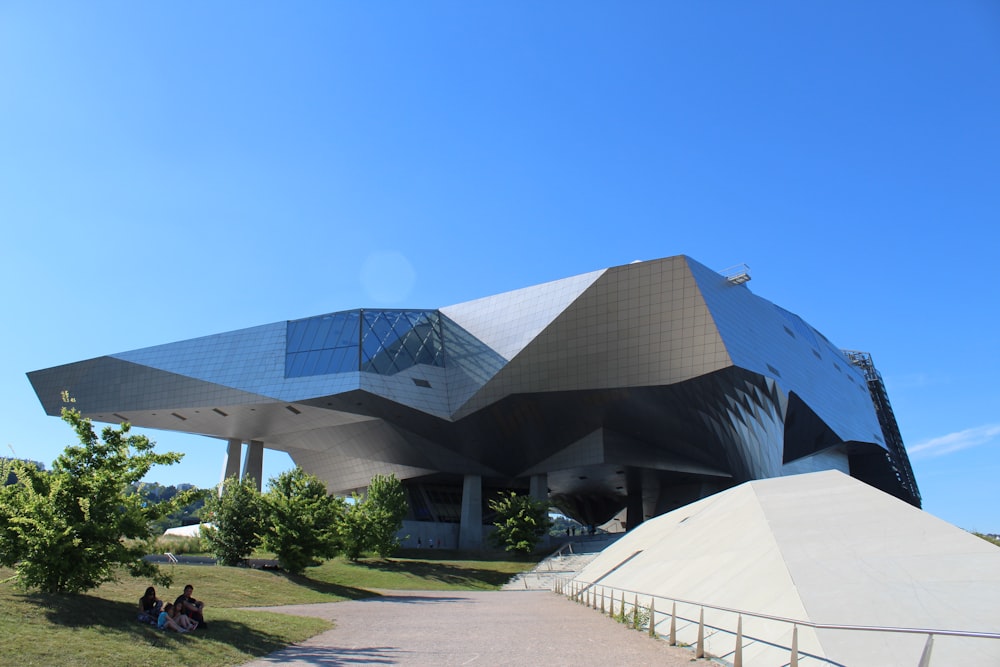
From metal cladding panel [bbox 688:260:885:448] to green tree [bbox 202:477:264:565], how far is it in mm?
27674

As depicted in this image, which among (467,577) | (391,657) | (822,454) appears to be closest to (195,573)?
(391,657)

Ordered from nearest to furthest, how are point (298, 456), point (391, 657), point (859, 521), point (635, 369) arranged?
point (391, 657)
point (859, 521)
point (635, 369)
point (298, 456)

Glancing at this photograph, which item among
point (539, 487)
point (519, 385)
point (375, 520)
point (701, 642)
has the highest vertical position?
point (519, 385)

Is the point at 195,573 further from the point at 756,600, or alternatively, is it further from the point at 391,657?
the point at 756,600

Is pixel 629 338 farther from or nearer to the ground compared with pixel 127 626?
farther from the ground

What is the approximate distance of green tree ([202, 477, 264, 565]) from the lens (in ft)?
101

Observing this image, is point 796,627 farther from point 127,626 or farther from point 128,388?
point 128,388

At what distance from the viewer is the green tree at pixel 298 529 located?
2878cm

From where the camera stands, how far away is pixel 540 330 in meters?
43.3

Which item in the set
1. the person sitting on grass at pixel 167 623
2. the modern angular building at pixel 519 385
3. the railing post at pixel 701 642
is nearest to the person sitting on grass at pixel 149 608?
the person sitting on grass at pixel 167 623

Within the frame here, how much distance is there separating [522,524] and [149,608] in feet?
118

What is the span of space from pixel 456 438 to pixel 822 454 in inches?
1560

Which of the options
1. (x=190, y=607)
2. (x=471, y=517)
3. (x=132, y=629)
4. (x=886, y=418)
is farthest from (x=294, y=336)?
(x=886, y=418)

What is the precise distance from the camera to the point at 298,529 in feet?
94.9
